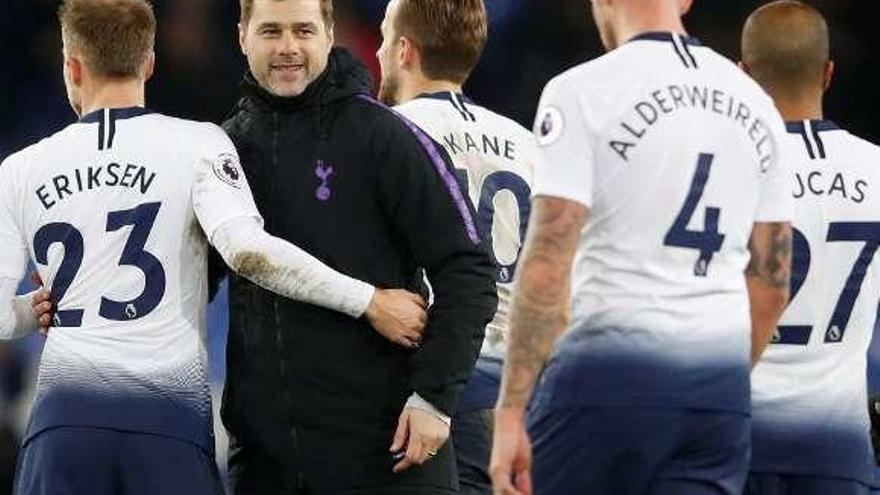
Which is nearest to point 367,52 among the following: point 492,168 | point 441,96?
point 441,96

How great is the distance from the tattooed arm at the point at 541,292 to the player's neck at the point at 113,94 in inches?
69.2

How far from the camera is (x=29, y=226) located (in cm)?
633

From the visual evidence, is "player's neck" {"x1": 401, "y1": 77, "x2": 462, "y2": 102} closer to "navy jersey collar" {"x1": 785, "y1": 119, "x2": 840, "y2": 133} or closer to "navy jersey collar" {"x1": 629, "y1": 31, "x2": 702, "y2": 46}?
"navy jersey collar" {"x1": 785, "y1": 119, "x2": 840, "y2": 133}

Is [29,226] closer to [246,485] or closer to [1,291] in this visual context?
[1,291]

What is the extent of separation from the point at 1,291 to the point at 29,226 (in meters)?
0.23

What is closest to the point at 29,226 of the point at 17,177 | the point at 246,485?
the point at 17,177

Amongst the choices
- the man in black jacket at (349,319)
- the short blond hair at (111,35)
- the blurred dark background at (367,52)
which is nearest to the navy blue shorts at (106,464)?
the man in black jacket at (349,319)

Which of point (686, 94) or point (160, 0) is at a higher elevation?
point (686, 94)

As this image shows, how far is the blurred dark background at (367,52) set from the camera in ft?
44.0

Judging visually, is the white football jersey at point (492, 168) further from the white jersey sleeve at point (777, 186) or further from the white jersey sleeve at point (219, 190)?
the white jersey sleeve at point (777, 186)

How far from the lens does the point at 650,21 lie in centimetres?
543

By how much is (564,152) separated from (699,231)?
41 centimetres

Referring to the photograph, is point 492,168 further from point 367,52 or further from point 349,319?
point 367,52

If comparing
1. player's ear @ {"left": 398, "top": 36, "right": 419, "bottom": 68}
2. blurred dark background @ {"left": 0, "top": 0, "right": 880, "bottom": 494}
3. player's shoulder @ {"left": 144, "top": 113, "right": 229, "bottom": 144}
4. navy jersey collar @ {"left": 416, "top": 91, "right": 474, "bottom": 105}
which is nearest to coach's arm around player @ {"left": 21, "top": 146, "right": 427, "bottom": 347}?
player's shoulder @ {"left": 144, "top": 113, "right": 229, "bottom": 144}
